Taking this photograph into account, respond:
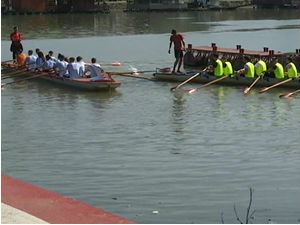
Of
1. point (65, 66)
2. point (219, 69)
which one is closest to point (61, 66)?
point (65, 66)

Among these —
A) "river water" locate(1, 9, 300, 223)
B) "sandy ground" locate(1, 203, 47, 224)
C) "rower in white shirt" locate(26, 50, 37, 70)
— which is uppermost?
"sandy ground" locate(1, 203, 47, 224)

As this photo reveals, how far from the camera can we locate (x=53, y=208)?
8695 millimetres

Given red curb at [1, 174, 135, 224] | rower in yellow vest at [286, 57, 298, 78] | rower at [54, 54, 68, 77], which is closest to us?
red curb at [1, 174, 135, 224]

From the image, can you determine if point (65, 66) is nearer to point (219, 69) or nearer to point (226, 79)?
point (219, 69)

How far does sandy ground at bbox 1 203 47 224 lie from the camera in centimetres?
806

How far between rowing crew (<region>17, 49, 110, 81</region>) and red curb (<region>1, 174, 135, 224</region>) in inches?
474

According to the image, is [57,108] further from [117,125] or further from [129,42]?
[129,42]

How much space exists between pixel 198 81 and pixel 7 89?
6.13 meters

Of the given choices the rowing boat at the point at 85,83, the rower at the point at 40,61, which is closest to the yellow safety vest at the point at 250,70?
the rowing boat at the point at 85,83

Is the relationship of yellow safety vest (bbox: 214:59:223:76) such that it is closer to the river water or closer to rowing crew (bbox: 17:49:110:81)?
the river water

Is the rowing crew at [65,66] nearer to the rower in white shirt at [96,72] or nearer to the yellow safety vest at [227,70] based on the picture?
the rower in white shirt at [96,72]

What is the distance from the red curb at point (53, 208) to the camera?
324 inches

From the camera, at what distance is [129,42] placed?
4556cm

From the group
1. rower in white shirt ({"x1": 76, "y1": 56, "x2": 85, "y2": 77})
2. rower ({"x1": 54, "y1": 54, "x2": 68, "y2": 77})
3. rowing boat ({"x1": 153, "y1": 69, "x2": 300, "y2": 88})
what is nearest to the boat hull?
rowing boat ({"x1": 153, "y1": 69, "x2": 300, "y2": 88})
